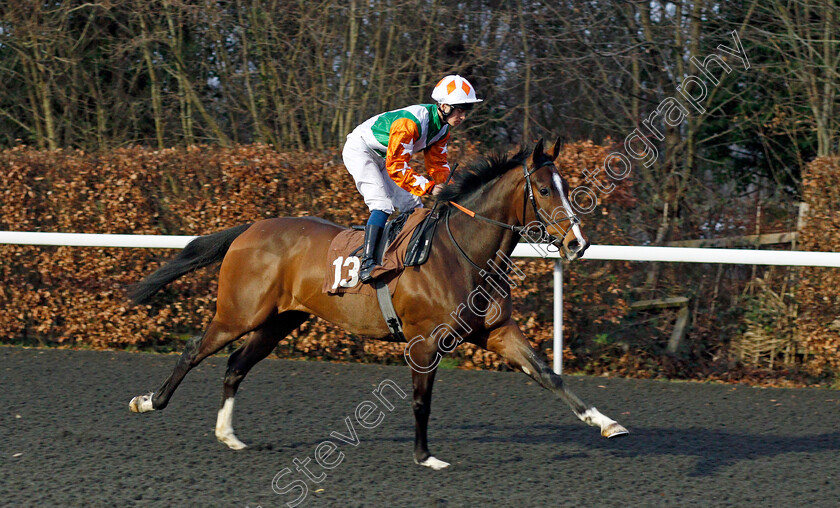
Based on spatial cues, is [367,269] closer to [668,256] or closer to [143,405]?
[143,405]

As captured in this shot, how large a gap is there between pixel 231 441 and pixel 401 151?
177 centimetres

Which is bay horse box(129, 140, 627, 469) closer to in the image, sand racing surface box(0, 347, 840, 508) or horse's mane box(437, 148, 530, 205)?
horse's mane box(437, 148, 530, 205)

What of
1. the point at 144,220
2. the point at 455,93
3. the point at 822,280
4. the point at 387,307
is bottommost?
the point at 822,280

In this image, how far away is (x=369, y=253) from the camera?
430 cm

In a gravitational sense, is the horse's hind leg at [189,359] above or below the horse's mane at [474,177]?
below

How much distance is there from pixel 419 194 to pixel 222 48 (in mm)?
5740

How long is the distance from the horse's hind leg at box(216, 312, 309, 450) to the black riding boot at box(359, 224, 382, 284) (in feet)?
2.24

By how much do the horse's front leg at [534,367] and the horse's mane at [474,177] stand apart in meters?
0.70

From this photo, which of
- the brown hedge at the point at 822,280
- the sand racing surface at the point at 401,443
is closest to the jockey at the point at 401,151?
the sand racing surface at the point at 401,443

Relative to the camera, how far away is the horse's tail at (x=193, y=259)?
5004mm

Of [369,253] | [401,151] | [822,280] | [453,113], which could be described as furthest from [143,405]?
[822,280]

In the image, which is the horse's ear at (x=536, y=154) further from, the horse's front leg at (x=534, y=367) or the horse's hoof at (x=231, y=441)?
the horse's hoof at (x=231, y=441)

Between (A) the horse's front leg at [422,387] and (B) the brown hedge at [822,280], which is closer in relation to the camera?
(A) the horse's front leg at [422,387]

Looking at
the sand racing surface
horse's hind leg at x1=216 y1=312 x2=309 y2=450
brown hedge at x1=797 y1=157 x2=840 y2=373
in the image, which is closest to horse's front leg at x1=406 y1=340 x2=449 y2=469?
the sand racing surface
